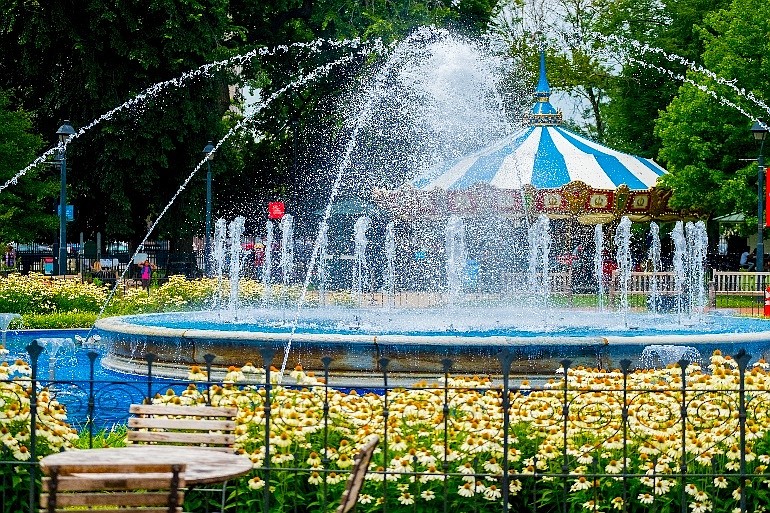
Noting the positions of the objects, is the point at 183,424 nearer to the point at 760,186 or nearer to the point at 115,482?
the point at 115,482

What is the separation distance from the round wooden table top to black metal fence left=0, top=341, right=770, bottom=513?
72cm

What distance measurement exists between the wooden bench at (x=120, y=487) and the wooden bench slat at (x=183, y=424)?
1.63 m

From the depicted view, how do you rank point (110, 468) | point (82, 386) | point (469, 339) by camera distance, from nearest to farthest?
point (110, 468)
point (469, 339)
point (82, 386)

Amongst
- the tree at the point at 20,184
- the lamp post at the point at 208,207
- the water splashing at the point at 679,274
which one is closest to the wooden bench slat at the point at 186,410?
the water splashing at the point at 679,274

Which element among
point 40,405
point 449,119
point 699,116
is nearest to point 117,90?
point 449,119

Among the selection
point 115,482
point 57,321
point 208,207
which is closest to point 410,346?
point 115,482

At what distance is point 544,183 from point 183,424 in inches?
981

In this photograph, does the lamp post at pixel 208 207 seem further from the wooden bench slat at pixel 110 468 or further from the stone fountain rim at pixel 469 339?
the wooden bench slat at pixel 110 468

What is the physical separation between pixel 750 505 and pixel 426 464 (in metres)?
1.97

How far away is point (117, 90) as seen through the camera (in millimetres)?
33531

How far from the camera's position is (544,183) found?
30703 millimetres

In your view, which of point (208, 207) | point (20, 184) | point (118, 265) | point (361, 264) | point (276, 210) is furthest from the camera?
point (276, 210)

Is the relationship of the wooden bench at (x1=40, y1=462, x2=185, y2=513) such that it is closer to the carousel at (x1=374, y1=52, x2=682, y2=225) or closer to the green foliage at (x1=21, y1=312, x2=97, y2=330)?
the green foliage at (x1=21, y1=312, x2=97, y2=330)

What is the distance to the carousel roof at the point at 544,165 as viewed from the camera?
30938mm
